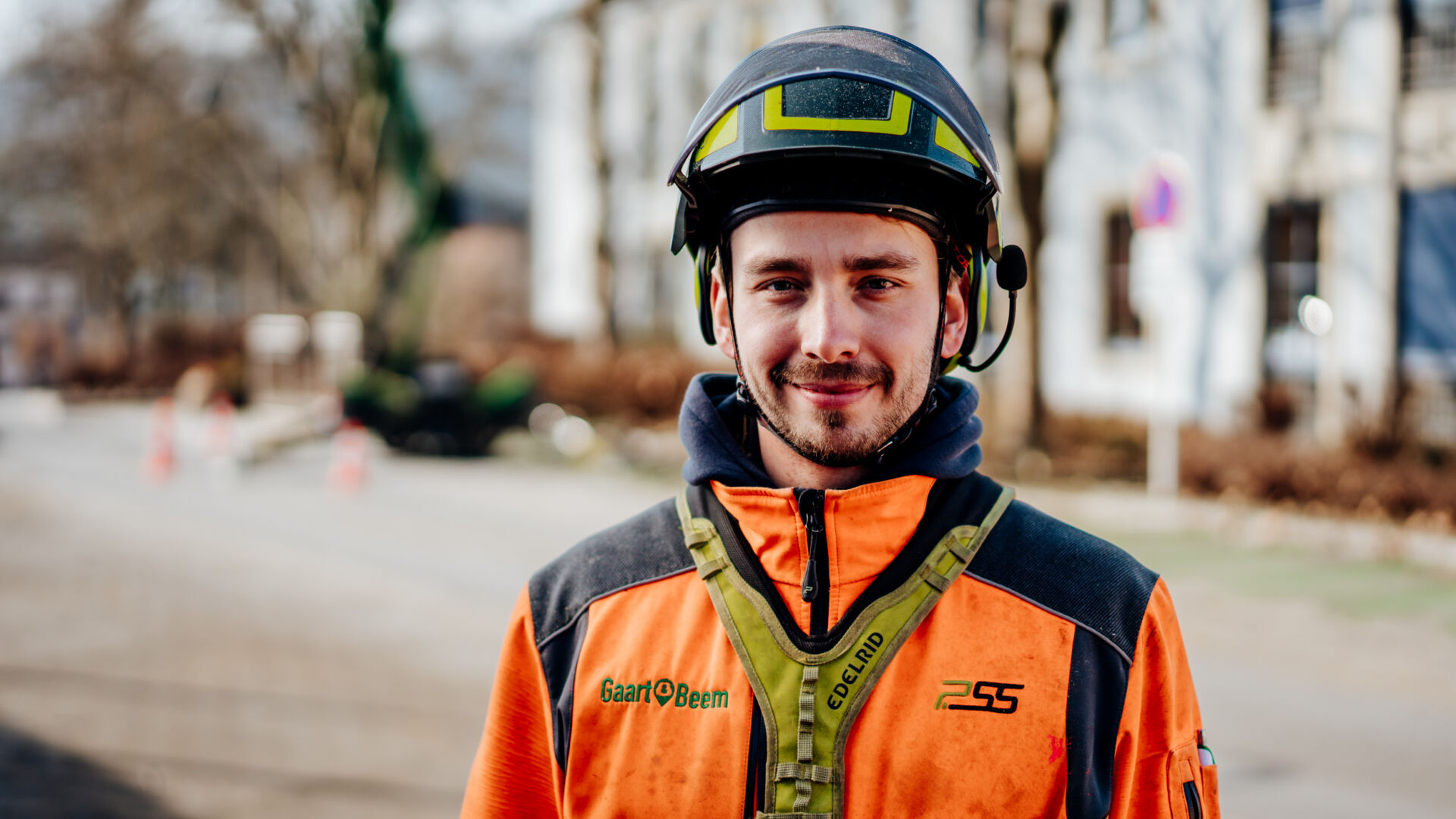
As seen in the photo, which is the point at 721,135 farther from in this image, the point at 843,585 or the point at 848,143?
the point at 843,585

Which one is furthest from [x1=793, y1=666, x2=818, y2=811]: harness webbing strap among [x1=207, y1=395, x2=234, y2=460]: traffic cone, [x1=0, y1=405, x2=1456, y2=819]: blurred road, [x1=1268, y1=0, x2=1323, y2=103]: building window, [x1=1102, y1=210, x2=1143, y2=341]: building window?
[x1=1102, y1=210, x2=1143, y2=341]: building window

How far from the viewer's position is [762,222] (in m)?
1.81

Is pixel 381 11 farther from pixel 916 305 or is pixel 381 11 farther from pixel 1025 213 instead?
pixel 916 305

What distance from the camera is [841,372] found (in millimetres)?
1760

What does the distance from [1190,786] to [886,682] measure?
0.45m

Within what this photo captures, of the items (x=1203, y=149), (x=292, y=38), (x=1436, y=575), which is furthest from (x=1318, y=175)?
(x=292, y=38)

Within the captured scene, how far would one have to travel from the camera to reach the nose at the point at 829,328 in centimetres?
173

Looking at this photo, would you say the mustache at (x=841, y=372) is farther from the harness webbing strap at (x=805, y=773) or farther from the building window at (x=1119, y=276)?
the building window at (x=1119, y=276)

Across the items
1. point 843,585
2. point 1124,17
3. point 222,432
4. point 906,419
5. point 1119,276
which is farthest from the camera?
point 1119,276

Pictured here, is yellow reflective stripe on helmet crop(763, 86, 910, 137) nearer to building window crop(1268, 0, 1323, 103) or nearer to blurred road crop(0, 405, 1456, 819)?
blurred road crop(0, 405, 1456, 819)

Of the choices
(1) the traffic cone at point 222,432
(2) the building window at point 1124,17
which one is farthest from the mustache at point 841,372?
(2) the building window at point 1124,17

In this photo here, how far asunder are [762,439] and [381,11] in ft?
71.8

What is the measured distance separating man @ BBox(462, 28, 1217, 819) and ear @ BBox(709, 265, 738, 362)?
0.09 feet

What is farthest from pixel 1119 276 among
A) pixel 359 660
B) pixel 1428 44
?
pixel 359 660
